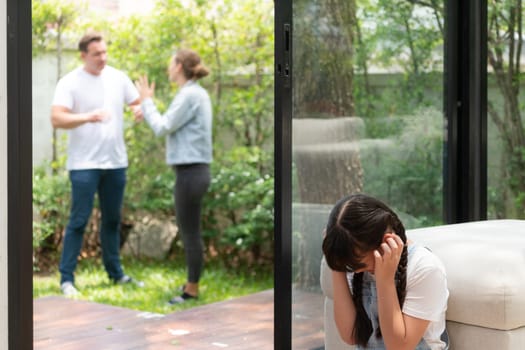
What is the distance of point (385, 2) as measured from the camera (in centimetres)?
377

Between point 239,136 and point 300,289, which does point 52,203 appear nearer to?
point 239,136

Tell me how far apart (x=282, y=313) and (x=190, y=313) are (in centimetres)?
158

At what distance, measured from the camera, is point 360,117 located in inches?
142

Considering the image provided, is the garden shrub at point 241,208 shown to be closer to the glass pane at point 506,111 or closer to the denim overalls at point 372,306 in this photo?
the glass pane at point 506,111

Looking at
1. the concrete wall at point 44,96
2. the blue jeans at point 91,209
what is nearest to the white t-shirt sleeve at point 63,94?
the blue jeans at point 91,209

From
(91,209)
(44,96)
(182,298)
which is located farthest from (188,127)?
(44,96)

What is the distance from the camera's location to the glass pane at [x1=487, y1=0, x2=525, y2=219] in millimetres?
4047

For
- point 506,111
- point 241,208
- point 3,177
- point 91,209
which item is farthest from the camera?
point 241,208

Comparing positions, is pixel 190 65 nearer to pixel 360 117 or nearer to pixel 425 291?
pixel 360 117

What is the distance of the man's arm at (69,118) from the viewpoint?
5.06 metres

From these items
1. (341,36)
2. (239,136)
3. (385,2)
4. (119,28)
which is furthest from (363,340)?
(119,28)

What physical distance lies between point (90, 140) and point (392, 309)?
323cm

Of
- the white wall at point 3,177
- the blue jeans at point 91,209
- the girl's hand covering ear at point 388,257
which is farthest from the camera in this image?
the blue jeans at point 91,209

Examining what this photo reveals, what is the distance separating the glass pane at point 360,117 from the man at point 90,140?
197 cm
